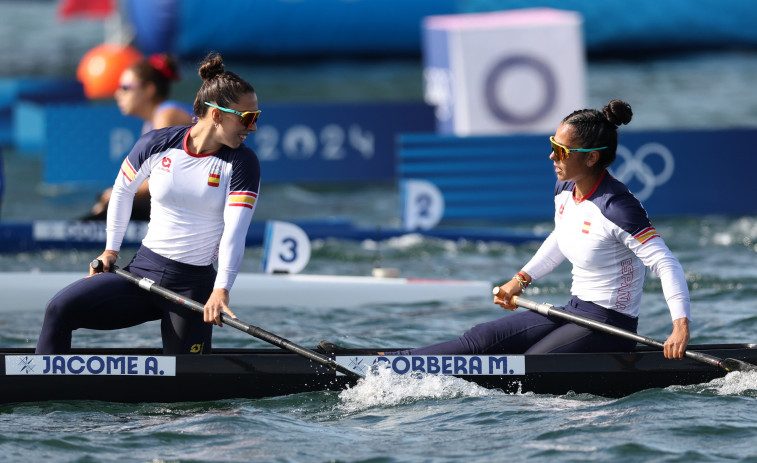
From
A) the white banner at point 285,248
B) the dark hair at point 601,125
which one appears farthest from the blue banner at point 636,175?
the dark hair at point 601,125

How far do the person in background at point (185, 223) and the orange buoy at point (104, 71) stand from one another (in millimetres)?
11361

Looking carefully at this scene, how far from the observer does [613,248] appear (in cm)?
524

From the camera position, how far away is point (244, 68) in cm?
2191

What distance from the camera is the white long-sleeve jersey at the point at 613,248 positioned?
5117 millimetres

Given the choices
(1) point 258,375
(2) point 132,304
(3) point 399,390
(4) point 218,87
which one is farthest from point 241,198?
(3) point 399,390

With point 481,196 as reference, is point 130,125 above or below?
above

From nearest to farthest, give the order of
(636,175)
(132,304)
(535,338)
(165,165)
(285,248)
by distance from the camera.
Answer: (165,165)
(132,304)
(535,338)
(285,248)
(636,175)

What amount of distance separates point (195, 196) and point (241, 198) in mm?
208

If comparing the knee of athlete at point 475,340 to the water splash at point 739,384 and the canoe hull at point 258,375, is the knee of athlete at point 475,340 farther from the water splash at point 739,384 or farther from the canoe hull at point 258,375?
the water splash at point 739,384

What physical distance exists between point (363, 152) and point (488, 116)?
186cm

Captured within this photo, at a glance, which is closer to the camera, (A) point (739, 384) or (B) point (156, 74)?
(A) point (739, 384)

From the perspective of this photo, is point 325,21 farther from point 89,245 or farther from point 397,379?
point 397,379

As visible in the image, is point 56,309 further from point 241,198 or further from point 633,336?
point 633,336

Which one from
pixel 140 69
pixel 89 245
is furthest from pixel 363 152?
pixel 140 69
